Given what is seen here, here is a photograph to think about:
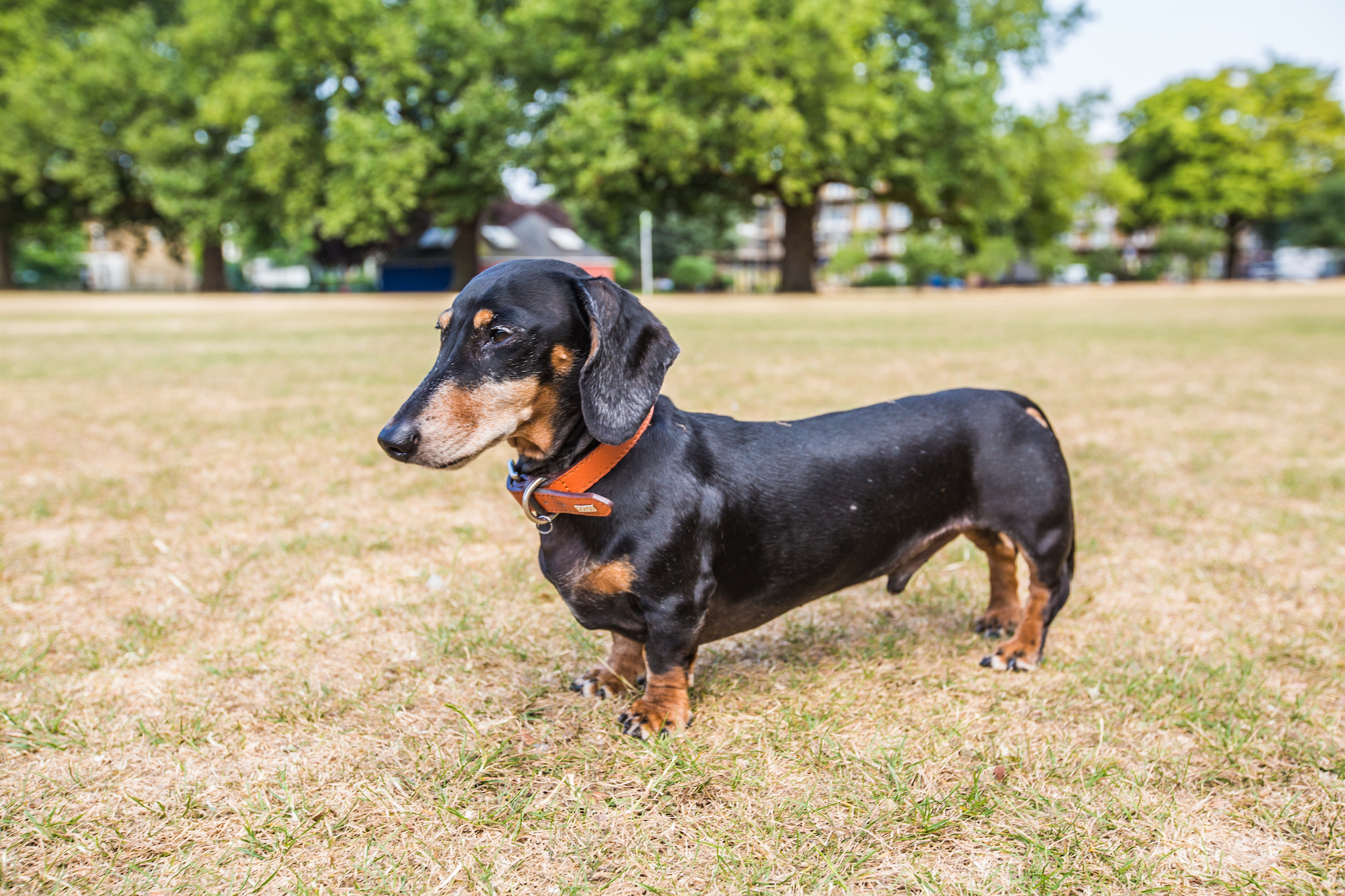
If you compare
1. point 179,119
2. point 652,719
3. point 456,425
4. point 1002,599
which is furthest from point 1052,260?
point 456,425

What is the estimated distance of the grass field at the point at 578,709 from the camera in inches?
71.6

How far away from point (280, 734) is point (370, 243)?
55.3 metres

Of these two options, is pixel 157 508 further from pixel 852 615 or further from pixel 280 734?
pixel 852 615

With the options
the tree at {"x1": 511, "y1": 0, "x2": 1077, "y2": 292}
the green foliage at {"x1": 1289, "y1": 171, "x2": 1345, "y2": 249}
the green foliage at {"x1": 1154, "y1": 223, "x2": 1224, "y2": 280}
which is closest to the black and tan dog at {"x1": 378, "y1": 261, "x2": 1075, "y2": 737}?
the tree at {"x1": 511, "y1": 0, "x2": 1077, "y2": 292}

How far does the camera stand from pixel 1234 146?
175 feet

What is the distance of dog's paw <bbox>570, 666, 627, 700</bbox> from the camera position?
8.34 feet

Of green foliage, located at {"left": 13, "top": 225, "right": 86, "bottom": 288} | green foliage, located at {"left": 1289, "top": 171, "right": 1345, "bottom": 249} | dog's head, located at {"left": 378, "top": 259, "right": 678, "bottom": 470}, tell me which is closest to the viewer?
dog's head, located at {"left": 378, "top": 259, "right": 678, "bottom": 470}

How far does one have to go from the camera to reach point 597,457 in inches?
84.5

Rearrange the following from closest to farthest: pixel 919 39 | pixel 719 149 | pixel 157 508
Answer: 1. pixel 157 508
2. pixel 719 149
3. pixel 919 39

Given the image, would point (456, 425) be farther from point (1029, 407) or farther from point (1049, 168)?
point (1049, 168)

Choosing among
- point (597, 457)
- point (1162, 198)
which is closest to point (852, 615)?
point (597, 457)

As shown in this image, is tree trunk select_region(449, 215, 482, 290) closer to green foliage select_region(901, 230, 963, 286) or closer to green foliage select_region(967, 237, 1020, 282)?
green foliage select_region(901, 230, 963, 286)

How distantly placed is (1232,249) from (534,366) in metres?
70.1

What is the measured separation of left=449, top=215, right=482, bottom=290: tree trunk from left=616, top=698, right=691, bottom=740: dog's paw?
112 ft
